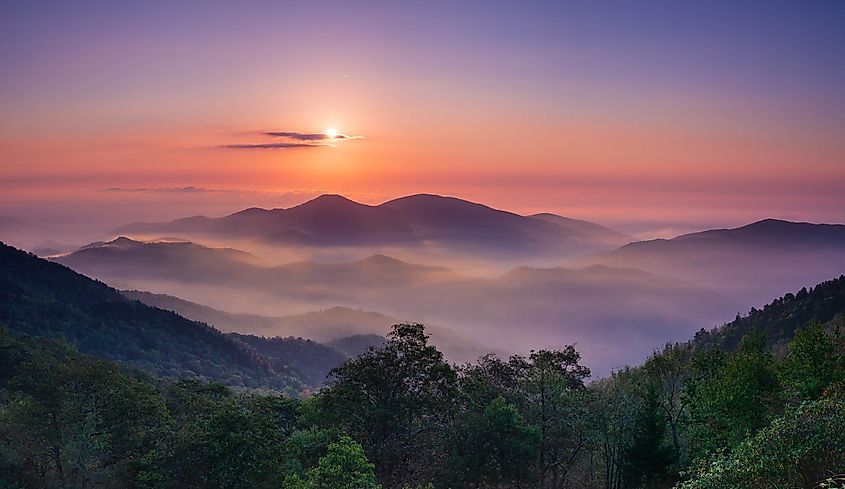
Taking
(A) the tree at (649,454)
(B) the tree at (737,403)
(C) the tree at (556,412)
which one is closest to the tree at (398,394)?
(C) the tree at (556,412)

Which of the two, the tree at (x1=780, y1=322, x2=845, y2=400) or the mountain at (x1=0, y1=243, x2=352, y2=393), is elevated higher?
the tree at (x1=780, y1=322, x2=845, y2=400)

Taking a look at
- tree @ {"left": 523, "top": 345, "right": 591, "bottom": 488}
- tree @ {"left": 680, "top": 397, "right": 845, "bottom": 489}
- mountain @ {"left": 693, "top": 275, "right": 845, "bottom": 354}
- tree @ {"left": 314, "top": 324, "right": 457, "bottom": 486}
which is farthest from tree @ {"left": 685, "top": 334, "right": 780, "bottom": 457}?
mountain @ {"left": 693, "top": 275, "right": 845, "bottom": 354}

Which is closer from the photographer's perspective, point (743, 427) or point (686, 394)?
point (743, 427)

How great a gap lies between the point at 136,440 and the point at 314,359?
152 metres

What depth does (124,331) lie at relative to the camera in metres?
141

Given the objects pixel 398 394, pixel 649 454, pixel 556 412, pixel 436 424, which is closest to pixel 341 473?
pixel 398 394

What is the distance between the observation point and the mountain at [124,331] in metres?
126

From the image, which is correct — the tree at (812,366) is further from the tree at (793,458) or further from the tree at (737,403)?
the tree at (793,458)

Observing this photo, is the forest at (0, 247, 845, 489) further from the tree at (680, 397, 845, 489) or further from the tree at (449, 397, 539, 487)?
the tree at (680, 397, 845, 489)

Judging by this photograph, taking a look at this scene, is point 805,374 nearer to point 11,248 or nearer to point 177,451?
point 177,451

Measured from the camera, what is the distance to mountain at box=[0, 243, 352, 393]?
126 m

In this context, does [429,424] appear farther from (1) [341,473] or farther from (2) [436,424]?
(1) [341,473]

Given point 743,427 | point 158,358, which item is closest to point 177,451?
point 743,427

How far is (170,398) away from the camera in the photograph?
48312mm
